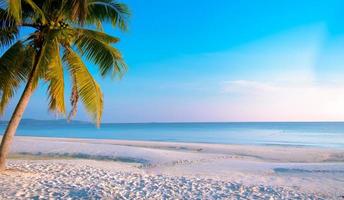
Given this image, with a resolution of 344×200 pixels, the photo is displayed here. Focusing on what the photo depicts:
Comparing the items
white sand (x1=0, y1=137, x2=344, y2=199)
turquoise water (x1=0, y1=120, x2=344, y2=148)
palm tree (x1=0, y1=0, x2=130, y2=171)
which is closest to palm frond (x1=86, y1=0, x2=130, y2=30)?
palm tree (x1=0, y1=0, x2=130, y2=171)

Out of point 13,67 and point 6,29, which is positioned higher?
point 6,29

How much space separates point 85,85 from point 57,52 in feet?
3.85

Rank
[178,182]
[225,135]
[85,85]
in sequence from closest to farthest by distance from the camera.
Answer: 1. [178,182]
2. [85,85]
3. [225,135]

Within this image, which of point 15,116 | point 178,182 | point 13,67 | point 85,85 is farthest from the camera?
point 85,85

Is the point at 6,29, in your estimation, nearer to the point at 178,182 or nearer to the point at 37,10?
the point at 37,10

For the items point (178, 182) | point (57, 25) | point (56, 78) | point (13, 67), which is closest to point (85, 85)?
point (56, 78)

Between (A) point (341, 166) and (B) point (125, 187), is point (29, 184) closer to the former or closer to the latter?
(B) point (125, 187)

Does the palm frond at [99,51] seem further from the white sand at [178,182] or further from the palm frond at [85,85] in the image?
the white sand at [178,182]

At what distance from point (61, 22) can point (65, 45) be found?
0.70 metres

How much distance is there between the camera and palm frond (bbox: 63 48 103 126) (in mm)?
9203

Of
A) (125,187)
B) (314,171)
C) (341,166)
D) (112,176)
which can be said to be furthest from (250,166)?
(125,187)

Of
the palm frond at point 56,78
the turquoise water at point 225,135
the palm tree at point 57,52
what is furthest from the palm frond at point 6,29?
the turquoise water at point 225,135

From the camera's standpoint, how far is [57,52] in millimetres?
8539

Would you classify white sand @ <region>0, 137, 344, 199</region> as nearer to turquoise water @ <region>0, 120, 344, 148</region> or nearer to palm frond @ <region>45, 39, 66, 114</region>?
palm frond @ <region>45, 39, 66, 114</region>
